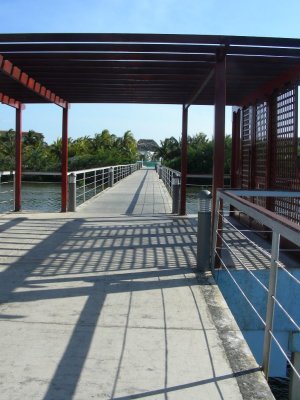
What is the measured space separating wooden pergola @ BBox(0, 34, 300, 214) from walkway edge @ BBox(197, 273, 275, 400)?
8.24 feet

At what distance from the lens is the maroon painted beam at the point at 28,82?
8.12 metres

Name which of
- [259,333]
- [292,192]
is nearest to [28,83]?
[292,192]

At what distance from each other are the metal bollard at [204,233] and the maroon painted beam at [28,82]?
3.92 metres

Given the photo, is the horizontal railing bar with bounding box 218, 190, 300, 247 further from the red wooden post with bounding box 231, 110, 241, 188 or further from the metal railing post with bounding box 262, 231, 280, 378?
the red wooden post with bounding box 231, 110, 241, 188

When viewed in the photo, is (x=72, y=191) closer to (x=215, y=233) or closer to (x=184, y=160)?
(x=184, y=160)

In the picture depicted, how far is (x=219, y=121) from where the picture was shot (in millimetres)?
7246

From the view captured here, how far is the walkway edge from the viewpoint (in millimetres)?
3333

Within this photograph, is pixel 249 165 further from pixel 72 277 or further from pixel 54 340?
pixel 54 340

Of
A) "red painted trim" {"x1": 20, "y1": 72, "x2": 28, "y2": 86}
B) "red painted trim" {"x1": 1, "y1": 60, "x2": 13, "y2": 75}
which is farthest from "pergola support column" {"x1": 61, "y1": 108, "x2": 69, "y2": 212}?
"red painted trim" {"x1": 1, "y1": 60, "x2": 13, "y2": 75}

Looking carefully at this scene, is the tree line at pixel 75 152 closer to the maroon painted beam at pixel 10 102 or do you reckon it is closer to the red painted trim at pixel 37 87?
the maroon painted beam at pixel 10 102

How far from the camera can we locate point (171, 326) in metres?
4.48

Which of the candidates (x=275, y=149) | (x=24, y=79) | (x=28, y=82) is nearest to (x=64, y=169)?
(x=28, y=82)

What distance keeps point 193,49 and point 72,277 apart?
3.56 metres

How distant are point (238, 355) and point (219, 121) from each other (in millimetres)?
4095
